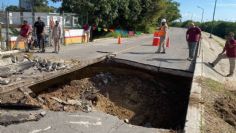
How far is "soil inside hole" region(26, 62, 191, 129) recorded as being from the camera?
10.9 m

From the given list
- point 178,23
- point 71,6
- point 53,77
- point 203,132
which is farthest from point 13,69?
point 178,23

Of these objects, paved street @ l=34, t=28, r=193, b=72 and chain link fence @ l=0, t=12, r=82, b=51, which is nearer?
paved street @ l=34, t=28, r=193, b=72

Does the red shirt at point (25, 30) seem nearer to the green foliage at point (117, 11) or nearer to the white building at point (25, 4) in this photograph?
the white building at point (25, 4)

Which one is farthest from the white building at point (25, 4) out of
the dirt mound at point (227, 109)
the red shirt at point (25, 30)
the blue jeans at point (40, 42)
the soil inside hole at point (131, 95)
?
the dirt mound at point (227, 109)

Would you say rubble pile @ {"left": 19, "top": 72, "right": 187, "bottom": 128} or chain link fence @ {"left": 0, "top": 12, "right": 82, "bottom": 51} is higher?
chain link fence @ {"left": 0, "top": 12, "right": 82, "bottom": 51}

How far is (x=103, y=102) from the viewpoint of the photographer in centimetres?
1158

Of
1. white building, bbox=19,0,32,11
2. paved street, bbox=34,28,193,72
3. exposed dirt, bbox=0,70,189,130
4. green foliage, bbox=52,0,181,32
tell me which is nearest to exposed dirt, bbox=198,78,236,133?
exposed dirt, bbox=0,70,189,130

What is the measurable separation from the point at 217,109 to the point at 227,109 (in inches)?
20.6

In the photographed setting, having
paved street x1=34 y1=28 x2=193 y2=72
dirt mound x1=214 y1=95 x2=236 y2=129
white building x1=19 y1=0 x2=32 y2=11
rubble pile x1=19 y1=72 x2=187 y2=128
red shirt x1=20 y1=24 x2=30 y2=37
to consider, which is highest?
white building x1=19 y1=0 x2=32 y2=11

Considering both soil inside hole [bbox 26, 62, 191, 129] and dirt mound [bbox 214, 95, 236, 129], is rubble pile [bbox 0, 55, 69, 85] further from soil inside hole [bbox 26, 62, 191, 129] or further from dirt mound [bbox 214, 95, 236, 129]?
dirt mound [bbox 214, 95, 236, 129]

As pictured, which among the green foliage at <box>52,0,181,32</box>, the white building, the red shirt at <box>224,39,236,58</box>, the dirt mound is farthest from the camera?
the green foliage at <box>52,0,181,32</box>

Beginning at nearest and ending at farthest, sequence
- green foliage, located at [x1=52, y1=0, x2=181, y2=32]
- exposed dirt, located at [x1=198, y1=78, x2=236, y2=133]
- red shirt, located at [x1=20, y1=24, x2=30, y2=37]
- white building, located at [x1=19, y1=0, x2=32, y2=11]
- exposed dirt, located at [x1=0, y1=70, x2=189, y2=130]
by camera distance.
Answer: exposed dirt, located at [x1=198, y1=78, x2=236, y2=133] → exposed dirt, located at [x1=0, y1=70, x2=189, y2=130] → red shirt, located at [x1=20, y1=24, x2=30, y2=37] → white building, located at [x1=19, y1=0, x2=32, y2=11] → green foliage, located at [x1=52, y1=0, x2=181, y2=32]

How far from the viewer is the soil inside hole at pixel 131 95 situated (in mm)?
10945

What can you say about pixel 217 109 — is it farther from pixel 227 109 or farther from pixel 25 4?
pixel 25 4
